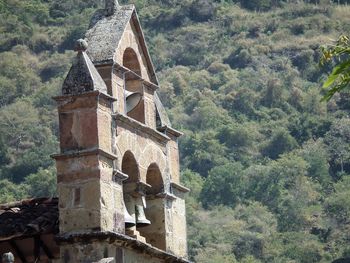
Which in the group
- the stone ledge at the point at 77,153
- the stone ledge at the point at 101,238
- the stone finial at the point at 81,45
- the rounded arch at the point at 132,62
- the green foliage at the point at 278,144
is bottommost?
the stone ledge at the point at 101,238

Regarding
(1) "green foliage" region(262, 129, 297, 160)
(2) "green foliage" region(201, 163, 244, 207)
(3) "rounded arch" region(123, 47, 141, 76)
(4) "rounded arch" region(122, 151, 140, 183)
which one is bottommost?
(4) "rounded arch" region(122, 151, 140, 183)

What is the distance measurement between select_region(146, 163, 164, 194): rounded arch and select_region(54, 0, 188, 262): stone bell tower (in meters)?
0.01

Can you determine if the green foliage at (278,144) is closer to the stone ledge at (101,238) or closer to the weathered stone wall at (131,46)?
the weathered stone wall at (131,46)

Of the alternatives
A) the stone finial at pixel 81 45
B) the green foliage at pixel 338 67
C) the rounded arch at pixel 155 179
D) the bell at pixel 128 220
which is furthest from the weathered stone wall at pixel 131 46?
the green foliage at pixel 338 67

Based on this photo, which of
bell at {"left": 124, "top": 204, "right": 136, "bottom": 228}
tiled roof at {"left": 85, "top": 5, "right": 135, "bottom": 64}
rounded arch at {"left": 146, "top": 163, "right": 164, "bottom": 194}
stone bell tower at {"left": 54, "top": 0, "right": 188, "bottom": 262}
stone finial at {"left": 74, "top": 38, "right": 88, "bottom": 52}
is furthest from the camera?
rounded arch at {"left": 146, "top": 163, "right": 164, "bottom": 194}

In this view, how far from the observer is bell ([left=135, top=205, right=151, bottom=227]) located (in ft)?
82.9

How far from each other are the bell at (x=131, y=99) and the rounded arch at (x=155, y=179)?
A: 0.83 metres

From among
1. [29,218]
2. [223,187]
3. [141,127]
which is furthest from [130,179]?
[223,187]

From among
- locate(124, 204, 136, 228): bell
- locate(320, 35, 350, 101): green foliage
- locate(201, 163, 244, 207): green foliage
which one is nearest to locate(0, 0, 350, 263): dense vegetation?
locate(201, 163, 244, 207): green foliage

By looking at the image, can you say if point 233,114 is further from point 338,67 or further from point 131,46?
point 338,67

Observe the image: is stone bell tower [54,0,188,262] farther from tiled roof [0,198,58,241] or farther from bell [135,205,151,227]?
tiled roof [0,198,58,241]

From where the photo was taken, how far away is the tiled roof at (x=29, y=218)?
24.0 metres

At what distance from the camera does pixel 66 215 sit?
23859 mm

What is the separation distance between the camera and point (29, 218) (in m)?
24.3
